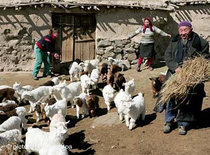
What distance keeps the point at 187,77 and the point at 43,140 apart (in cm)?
323

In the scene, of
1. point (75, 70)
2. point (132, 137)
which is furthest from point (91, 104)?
point (75, 70)

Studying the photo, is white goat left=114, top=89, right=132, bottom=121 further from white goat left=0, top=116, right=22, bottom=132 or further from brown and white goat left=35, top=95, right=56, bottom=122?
white goat left=0, top=116, right=22, bottom=132

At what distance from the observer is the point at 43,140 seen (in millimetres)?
7301

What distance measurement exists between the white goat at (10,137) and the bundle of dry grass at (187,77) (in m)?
3.25

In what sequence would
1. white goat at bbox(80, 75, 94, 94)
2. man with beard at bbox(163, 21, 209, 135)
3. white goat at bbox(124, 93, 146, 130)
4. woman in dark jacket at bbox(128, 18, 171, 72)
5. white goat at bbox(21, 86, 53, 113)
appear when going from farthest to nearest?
woman in dark jacket at bbox(128, 18, 171, 72) < white goat at bbox(80, 75, 94, 94) < white goat at bbox(21, 86, 53, 113) < white goat at bbox(124, 93, 146, 130) < man with beard at bbox(163, 21, 209, 135)

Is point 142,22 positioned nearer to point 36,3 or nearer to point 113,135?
point 36,3

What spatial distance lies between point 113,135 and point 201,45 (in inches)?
116

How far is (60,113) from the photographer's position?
914 centimetres

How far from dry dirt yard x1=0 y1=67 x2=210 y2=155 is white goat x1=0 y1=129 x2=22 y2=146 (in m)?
1.16

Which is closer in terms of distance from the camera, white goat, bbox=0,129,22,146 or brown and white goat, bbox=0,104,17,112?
white goat, bbox=0,129,22,146

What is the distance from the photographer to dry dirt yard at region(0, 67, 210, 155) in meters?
7.63

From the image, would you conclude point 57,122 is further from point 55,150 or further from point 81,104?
point 81,104

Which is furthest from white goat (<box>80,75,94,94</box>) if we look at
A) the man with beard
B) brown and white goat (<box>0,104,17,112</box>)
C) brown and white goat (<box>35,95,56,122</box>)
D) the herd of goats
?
the man with beard

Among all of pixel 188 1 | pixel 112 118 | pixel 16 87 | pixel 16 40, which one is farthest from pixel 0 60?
pixel 188 1
